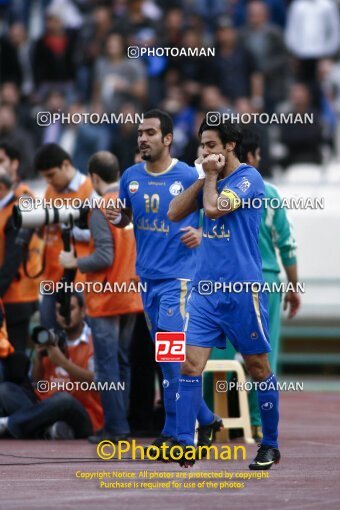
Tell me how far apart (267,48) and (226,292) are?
11.7 metres

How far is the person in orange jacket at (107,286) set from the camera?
1137cm

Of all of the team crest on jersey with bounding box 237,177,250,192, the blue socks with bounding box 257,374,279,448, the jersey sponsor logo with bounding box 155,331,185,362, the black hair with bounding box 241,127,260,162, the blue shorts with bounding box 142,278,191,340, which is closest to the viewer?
the team crest on jersey with bounding box 237,177,250,192

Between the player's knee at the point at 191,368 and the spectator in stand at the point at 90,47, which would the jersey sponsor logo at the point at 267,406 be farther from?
the spectator in stand at the point at 90,47

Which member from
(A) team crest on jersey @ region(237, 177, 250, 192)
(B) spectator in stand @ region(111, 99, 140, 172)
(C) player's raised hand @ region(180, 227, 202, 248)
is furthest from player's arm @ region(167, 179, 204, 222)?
(B) spectator in stand @ region(111, 99, 140, 172)

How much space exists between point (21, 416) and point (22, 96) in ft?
32.4

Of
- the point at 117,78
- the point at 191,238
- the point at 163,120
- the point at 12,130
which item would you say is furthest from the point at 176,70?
the point at 191,238

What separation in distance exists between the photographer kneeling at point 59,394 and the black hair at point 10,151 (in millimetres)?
1634

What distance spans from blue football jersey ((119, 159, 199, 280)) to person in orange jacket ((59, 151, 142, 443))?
817 millimetres

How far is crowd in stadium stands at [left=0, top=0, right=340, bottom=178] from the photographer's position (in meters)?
18.9

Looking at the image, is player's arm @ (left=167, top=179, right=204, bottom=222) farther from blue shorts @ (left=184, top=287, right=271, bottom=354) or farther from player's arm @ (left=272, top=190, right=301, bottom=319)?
player's arm @ (left=272, top=190, right=301, bottom=319)

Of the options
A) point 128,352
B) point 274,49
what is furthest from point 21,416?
point 274,49

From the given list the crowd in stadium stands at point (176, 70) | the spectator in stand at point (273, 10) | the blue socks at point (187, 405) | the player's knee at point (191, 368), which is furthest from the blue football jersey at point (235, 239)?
the spectator in stand at point (273, 10)

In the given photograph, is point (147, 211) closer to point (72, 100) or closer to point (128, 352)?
point (128, 352)

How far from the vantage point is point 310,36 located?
21172 mm
